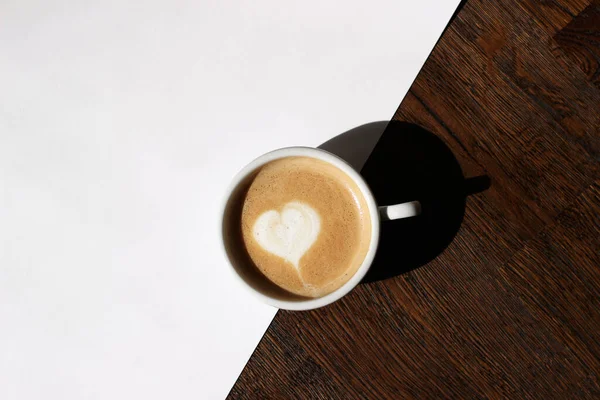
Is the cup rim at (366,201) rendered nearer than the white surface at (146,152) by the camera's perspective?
Yes

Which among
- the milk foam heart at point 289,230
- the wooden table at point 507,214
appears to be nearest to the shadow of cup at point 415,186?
the wooden table at point 507,214

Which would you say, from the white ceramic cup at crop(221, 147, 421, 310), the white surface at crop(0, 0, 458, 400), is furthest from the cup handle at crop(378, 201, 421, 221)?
the white surface at crop(0, 0, 458, 400)

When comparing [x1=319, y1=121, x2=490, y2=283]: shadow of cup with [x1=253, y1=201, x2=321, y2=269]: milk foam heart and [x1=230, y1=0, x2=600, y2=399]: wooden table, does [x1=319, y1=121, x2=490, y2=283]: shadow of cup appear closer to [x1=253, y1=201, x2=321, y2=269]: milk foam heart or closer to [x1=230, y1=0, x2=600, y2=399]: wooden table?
[x1=230, y1=0, x2=600, y2=399]: wooden table

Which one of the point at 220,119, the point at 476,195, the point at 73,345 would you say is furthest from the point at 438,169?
the point at 73,345

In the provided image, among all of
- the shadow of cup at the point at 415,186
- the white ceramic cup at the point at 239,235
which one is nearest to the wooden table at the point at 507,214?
the shadow of cup at the point at 415,186

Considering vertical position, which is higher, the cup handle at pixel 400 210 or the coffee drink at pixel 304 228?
the cup handle at pixel 400 210

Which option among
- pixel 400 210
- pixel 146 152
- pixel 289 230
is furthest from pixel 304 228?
pixel 146 152

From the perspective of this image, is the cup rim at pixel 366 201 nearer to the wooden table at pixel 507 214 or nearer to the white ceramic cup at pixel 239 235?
the white ceramic cup at pixel 239 235
